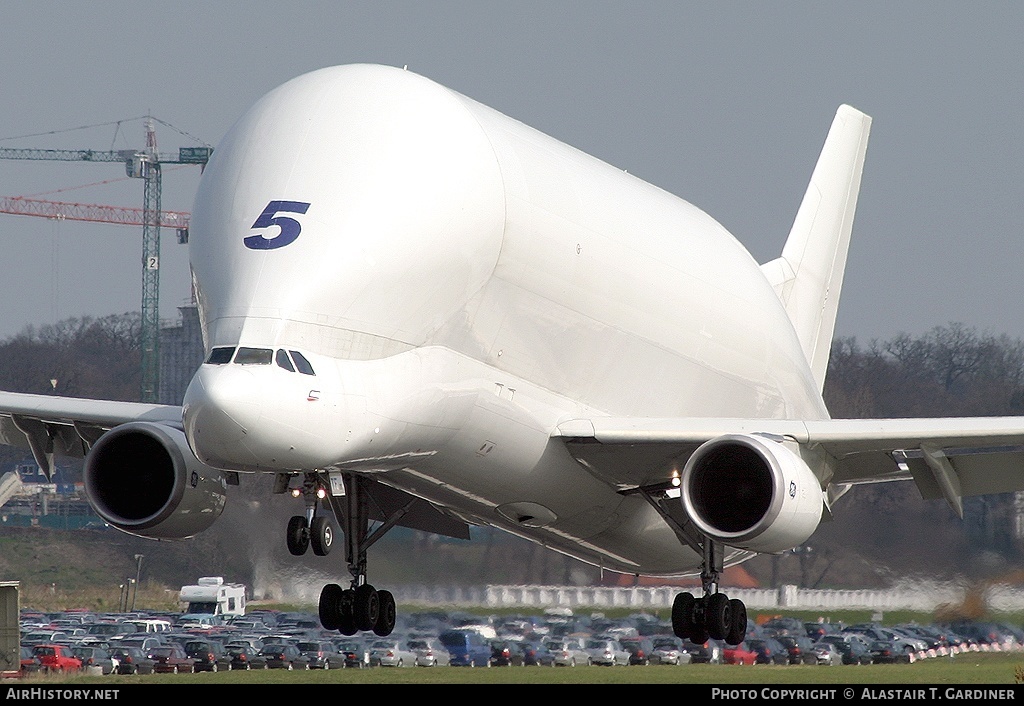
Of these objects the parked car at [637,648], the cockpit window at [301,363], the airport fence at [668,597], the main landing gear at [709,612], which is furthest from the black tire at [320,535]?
the parked car at [637,648]

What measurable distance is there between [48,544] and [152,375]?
24777 millimetres

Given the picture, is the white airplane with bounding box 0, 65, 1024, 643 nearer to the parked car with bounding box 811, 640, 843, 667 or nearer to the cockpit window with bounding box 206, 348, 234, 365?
the cockpit window with bounding box 206, 348, 234, 365

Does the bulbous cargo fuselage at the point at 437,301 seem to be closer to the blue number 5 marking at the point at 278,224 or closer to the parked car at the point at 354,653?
the blue number 5 marking at the point at 278,224

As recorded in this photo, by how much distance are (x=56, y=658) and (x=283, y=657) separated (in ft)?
15.9

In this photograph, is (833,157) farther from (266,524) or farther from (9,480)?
(9,480)

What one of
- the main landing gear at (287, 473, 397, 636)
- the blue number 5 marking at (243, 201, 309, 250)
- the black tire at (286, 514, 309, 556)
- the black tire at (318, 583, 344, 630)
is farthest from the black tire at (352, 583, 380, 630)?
the blue number 5 marking at (243, 201, 309, 250)

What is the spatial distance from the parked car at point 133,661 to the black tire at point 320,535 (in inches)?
646

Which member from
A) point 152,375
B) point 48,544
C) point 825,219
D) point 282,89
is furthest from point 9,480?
point 282,89

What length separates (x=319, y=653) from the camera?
36.4 meters

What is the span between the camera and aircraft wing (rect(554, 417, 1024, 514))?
63.7ft

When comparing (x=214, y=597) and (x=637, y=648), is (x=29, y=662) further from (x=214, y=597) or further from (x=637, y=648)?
(x=637, y=648)

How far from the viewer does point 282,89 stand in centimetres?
1758

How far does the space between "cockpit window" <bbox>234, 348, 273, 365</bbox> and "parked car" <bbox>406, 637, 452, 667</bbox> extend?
64.5ft

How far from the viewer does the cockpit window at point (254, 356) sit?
15016 mm
